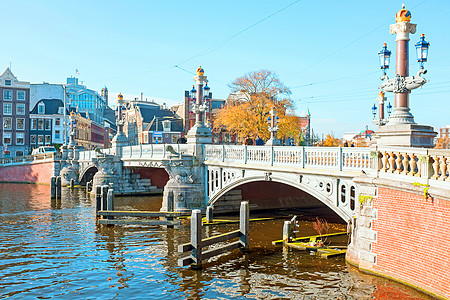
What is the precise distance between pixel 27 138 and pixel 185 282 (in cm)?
6190

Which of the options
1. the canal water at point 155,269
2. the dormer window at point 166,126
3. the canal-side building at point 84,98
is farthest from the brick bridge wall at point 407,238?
the canal-side building at point 84,98

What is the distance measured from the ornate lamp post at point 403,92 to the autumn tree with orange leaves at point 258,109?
36259 millimetres

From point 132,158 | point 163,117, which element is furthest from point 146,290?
point 163,117

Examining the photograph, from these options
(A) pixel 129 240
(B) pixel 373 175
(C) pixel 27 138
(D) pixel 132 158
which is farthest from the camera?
(C) pixel 27 138

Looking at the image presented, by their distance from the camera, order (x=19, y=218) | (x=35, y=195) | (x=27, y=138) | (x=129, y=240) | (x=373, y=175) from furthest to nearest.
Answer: (x=27, y=138) < (x=35, y=195) < (x=19, y=218) < (x=129, y=240) < (x=373, y=175)

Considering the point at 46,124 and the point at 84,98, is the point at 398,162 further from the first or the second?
the point at 84,98

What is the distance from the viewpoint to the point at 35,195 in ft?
132

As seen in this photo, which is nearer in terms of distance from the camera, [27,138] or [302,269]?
[302,269]

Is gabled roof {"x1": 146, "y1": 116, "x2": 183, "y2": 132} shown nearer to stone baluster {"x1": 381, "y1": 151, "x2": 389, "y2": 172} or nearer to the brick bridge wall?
the brick bridge wall

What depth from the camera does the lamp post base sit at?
43.8ft

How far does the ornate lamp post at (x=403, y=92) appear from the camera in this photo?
43.7 ft

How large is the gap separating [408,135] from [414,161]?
159 cm

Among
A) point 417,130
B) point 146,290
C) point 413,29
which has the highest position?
point 413,29

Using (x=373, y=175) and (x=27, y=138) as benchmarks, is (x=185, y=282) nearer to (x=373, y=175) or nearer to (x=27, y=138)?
(x=373, y=175)
